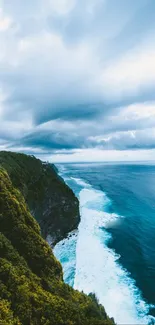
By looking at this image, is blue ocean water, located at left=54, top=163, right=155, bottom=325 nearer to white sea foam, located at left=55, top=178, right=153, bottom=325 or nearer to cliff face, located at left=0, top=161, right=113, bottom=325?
white sea foam, located at left=55, top=178, right=153, bottom=325

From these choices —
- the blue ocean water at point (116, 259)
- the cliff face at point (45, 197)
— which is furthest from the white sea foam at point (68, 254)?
the cliff face at point (45, 197)

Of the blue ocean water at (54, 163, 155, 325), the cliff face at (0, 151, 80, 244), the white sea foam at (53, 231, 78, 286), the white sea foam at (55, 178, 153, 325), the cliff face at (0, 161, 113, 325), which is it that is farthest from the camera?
the cliff face at (0, 151, 80, 244)

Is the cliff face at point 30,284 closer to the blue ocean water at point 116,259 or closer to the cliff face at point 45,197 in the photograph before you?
the blue ocean water at point 116,259

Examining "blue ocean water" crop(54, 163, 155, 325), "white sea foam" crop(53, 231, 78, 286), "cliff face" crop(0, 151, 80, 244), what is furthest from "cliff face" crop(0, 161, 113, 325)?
"cliff face" crop(0, 151, 80, 244)

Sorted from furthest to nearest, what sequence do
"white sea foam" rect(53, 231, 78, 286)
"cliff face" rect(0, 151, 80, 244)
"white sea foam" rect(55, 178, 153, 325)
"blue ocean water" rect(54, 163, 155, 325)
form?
"cliff face" rect(0, 151, 80, 244), "white sea foam" rect(53, 231, 78, 286), "blue ocean water" rect(54, 163, 155, 325), "white sea foam" rect(55, 178, 153, 325)

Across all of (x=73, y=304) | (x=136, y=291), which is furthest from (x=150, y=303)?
(x=73, y=304)
